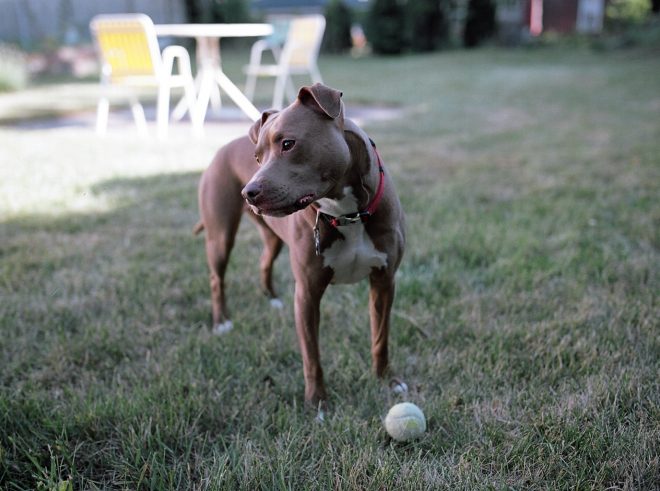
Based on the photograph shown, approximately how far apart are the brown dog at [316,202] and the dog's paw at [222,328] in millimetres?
386

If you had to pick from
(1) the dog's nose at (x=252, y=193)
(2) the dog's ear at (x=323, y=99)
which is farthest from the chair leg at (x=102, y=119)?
(1) the dog's nose at (x=252, y=193)

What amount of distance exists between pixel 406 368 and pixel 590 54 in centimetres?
1884

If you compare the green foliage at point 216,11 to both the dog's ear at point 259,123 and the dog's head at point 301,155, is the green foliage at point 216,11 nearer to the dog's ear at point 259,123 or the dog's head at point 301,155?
the dog's ear at point 259,123

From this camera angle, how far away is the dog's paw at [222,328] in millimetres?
2840

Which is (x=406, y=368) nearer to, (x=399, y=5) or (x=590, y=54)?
(x=590, y=54)

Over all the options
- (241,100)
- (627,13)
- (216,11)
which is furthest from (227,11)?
(241,100)

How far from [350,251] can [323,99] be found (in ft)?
1.83

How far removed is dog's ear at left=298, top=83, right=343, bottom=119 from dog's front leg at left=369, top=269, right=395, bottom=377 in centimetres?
68

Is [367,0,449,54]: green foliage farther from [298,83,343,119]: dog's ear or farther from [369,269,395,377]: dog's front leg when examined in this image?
[298,83,343,119]: dog's ear

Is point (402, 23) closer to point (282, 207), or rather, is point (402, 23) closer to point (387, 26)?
point (387, 26)

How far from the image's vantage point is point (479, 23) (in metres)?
22.0

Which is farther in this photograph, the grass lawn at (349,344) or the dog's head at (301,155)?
the grass lawn at (349,344)

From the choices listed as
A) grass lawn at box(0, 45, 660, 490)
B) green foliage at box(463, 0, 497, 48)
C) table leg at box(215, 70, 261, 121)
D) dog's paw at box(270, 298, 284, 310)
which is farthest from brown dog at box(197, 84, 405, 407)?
green foliage at box(463, 0, 497, 48)

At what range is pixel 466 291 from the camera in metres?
3.17
